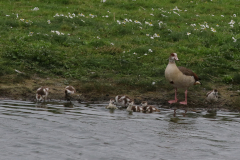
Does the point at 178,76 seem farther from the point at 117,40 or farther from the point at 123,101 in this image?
the point at 117,40

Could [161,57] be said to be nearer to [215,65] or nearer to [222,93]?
[215,65]

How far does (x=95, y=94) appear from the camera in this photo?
14242mm

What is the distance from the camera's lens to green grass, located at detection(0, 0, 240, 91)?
15.8 m

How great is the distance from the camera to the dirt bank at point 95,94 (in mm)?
13672

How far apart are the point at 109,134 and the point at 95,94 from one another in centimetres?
446

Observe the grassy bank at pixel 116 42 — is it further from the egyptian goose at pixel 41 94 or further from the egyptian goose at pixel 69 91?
the egyptian goose at pixel 41 94

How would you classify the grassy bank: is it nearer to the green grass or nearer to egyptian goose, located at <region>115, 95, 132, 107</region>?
the green grass

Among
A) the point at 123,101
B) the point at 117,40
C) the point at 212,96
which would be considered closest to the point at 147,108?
the point at 123,101

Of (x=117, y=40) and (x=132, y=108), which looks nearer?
(x=132, y=108)

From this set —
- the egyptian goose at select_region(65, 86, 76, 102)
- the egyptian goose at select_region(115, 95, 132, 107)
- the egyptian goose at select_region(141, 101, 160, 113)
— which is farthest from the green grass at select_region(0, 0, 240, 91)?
the egyptian goose at select_region(141, 101, 160, 113)

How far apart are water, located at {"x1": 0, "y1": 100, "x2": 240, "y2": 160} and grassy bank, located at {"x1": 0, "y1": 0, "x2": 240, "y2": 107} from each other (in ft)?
8.92

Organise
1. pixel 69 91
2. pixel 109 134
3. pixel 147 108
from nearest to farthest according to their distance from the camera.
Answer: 1. pixel 109 134
2. pixel 147 108
3. pixel 69 91

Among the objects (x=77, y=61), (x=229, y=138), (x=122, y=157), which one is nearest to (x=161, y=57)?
(x=77, y=61)

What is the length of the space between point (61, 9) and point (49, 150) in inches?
646
